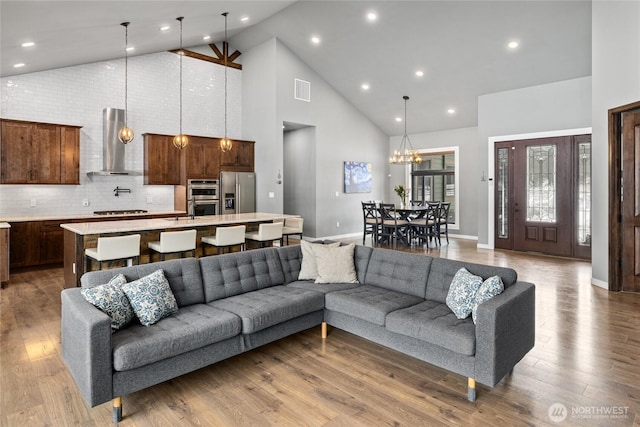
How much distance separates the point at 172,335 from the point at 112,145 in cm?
633

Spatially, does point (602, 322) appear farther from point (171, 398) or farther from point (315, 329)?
point (171, 398)

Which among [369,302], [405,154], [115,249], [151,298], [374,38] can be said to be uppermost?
[374,38]

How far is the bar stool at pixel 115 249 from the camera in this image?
14.7 feet

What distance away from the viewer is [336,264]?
3.90 meters

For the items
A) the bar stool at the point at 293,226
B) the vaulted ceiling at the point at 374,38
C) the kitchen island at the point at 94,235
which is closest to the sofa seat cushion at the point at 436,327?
the kitchen island at the point at 94,235

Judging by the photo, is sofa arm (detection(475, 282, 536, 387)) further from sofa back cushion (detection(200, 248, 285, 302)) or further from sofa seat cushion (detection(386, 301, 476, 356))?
sofa back cushion (detection(200, 248, 285, 302))

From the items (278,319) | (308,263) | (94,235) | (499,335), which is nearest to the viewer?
(499,335)

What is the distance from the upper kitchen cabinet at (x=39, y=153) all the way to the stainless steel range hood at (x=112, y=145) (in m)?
0.51

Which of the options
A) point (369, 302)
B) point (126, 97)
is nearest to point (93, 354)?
point (369, 302)

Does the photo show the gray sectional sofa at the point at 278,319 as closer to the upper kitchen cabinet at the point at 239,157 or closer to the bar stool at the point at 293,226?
the bar stool at the point at 293,226

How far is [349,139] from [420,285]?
7849mm

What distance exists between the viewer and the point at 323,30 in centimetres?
820

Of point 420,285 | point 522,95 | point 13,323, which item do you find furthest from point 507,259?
point 13,323

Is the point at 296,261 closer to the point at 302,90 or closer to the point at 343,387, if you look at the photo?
the point at 343,387
